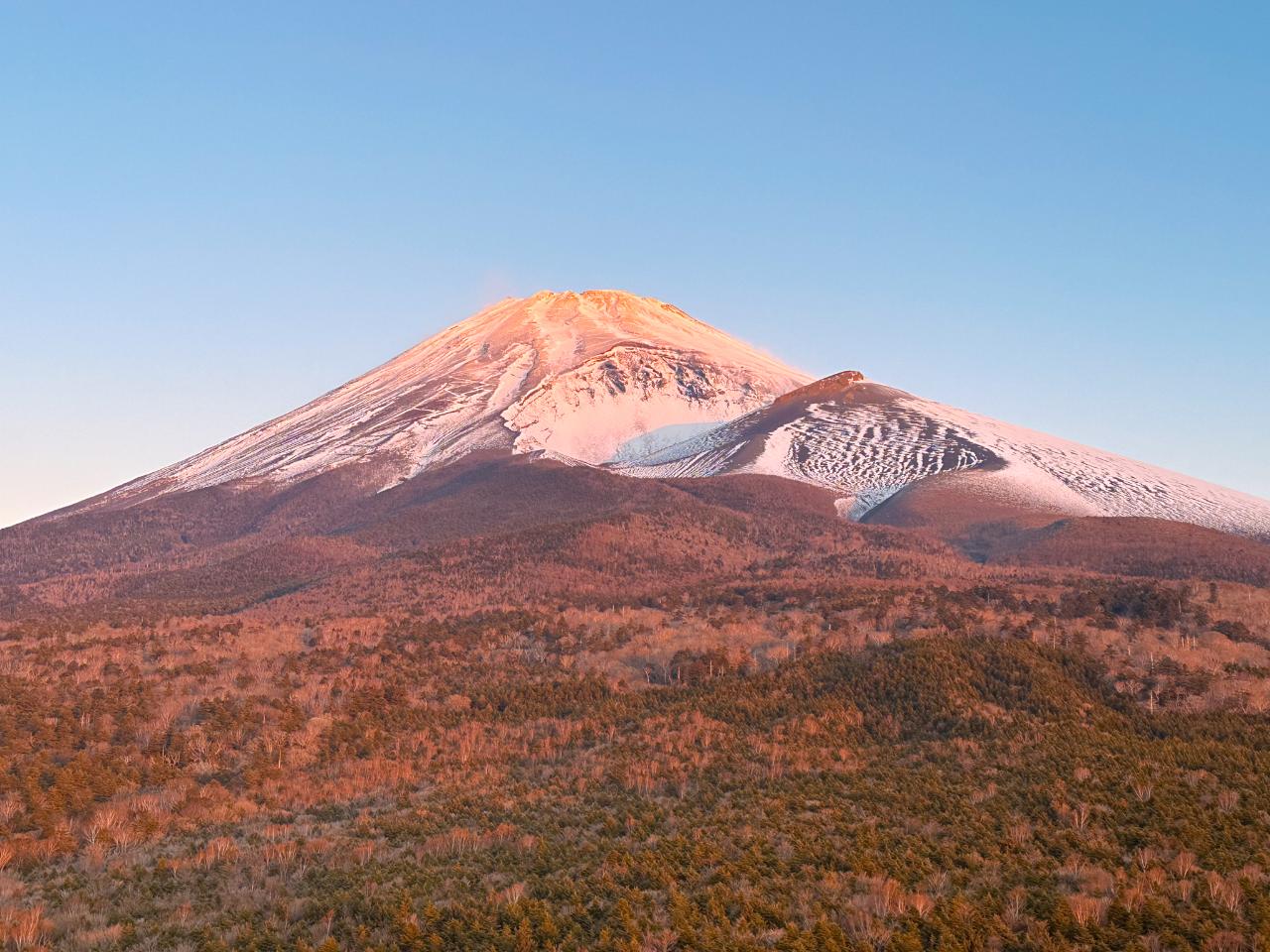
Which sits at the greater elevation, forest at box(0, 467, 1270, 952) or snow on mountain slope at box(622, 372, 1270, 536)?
snow on mountain slope at box(622, 372, 1270, 536)

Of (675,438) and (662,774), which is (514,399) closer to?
(675,438)

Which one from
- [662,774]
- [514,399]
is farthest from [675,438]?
[662,774]

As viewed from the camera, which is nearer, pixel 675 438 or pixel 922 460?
pixel 922 460

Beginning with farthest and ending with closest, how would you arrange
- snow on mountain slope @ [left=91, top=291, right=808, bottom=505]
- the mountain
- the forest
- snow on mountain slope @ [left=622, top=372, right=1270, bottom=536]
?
snow on mountain slope @ [left=91, top=291, right=808, bottom=505]
the mountain
snow on mountain slope @ [left=622, top=372, right=1270, bottom=536]
the forest

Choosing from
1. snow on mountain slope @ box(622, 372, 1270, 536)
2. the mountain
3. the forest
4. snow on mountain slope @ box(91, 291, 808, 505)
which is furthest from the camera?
snow on mountain slope @ box(91, 291, 808, 505)

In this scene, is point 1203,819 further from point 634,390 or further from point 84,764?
point 634,390

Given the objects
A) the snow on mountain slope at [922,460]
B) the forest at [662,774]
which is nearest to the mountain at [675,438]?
the snow on mountain slope at [922,460]

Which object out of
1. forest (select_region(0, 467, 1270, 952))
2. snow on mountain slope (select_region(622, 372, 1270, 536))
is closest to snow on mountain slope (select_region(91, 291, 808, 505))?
snow on mountain slope (select_region(622, 372, 1270, 536))

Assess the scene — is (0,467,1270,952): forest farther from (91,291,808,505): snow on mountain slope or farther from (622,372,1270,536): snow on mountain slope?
(91,291,808,505): snow on mountain slope
